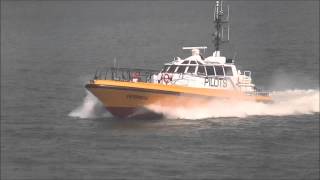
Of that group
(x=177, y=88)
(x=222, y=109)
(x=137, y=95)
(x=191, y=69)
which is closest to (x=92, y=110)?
(x=137, y=95)

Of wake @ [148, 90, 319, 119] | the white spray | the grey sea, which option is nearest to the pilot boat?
wake @ [148, 90, 319, 119]

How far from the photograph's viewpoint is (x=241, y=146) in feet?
151

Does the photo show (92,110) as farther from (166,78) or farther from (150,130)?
(150,130)

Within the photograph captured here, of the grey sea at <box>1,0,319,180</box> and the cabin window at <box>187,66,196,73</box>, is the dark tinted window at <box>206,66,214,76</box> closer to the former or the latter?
the cabin window at <box>187,66,196,73</box>

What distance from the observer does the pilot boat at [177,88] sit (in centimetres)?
5269

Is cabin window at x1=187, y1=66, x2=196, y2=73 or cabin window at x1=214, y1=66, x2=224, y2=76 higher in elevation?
cabin window at x1=187, y1=66, x2=196, y2=73

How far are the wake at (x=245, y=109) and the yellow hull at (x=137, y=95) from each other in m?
0.49

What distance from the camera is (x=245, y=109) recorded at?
56.0 m

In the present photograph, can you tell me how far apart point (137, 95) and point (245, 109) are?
324 inches

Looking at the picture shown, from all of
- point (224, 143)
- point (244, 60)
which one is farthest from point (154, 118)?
point (244, 60)

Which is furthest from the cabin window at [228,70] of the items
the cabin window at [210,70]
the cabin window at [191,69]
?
the cabin window at [191,69]

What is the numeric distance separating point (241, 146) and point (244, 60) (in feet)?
161

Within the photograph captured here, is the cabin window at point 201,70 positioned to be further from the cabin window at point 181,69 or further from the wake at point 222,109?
the wake at point 222,109

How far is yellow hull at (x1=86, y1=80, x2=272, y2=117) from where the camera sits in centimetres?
5256
